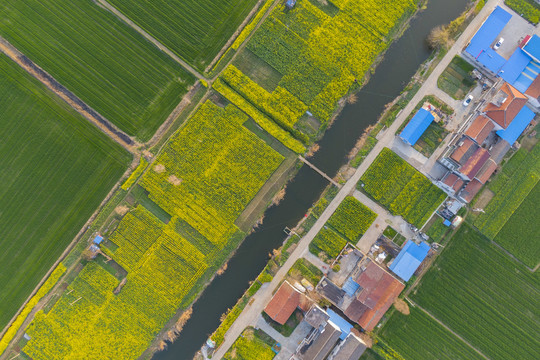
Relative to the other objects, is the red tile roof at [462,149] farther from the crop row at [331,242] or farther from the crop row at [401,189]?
the crop row at [331,242]

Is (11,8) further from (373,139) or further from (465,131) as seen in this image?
(465,131)

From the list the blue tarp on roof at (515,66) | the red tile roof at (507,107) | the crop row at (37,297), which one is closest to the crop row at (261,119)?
the red tile roof at (507,107)

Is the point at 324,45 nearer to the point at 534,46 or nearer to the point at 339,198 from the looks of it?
the point at 339,198

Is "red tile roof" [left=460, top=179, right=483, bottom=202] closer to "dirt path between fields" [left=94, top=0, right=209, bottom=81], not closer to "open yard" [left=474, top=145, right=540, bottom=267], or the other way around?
"open yard" [left=474, top=145, right=540, bottom=267]

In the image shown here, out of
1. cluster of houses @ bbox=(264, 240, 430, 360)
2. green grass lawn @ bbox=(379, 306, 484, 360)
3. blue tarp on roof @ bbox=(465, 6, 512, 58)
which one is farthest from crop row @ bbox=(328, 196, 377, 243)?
blue tarp on roof @ bbox=(465, 6, 512, 58)

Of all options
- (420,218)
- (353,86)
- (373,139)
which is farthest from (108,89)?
(420,218)

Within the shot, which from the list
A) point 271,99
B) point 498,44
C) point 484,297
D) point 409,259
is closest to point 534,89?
point 498,44
